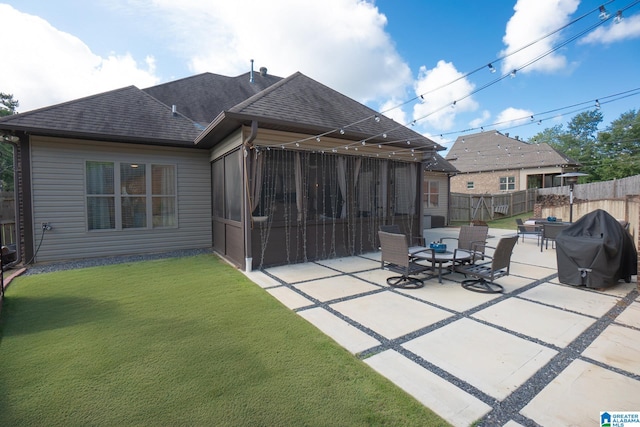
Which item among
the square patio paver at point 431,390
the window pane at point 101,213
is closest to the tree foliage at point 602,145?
the square patio paver at point 431,390

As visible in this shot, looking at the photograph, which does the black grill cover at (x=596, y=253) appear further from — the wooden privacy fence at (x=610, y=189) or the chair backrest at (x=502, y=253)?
the wooden privacy fence at (x=610, y=189)

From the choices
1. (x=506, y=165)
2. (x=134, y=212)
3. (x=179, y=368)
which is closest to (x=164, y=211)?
(x=134, y=212)

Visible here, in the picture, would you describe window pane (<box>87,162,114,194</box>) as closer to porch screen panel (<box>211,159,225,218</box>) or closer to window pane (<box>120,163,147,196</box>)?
window pane (<box>120,163,147,196</box>)

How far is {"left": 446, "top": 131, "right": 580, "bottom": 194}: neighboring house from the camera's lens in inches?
777

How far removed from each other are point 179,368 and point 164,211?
6.18 meters

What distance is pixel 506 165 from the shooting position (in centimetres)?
2141

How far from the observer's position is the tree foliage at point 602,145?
2238cm

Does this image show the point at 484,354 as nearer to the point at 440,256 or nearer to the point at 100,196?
the point at 440,256

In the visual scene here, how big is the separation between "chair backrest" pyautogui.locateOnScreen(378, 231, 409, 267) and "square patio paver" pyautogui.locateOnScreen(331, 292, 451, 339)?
606 millimetres

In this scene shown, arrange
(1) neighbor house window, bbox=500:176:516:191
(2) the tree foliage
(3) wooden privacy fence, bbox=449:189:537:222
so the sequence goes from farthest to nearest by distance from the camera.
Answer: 1. (2) the tree foliage
2. (1) neighbor house window, bbox=500:176:516:191
3. (3) wooden privacy fence, bbox=449:189:537:222

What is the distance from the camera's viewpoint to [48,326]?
11.0ft

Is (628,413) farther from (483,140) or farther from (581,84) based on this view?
(483,140)

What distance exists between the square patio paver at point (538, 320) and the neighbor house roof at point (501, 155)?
1781 cm

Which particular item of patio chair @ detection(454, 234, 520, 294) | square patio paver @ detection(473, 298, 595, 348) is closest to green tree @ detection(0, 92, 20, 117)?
patio chair @ detection(454, 234, 520, 294)
